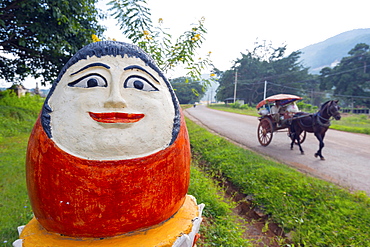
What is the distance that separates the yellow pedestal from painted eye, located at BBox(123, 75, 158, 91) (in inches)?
33.5

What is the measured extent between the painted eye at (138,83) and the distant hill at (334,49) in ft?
436

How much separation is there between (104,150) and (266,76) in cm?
3642

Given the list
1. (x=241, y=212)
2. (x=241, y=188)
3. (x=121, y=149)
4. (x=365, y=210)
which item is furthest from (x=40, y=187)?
(x=365, y=210)

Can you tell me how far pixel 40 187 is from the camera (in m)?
1.29

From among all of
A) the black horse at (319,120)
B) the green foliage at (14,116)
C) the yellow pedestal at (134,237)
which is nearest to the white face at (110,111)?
the yellow pedestal at (134,237)

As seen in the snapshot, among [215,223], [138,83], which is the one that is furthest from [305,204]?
[138,83]

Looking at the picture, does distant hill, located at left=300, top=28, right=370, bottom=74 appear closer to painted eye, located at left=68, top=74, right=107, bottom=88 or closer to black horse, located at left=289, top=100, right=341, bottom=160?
black horse, located at left=289, top=100, right=341, bottom=160

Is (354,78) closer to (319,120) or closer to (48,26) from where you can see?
(319,120)

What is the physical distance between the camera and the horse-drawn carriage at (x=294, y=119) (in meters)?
5.57

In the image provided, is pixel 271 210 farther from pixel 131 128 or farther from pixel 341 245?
pixel 131 128

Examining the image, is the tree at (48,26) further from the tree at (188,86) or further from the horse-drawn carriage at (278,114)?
the horse-drawn carriage at (278,114)

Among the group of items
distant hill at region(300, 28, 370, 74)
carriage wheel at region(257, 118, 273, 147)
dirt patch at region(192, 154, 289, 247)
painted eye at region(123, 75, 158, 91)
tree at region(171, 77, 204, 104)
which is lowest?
→ dirt patch at region(192, 154, 289, 247)

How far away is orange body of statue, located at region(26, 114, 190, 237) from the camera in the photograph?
1.22 meters

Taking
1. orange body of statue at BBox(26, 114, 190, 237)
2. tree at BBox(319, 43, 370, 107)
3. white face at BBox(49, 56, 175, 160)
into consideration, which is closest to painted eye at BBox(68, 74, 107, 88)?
white face at BBox(49, 56, 175, 160)
